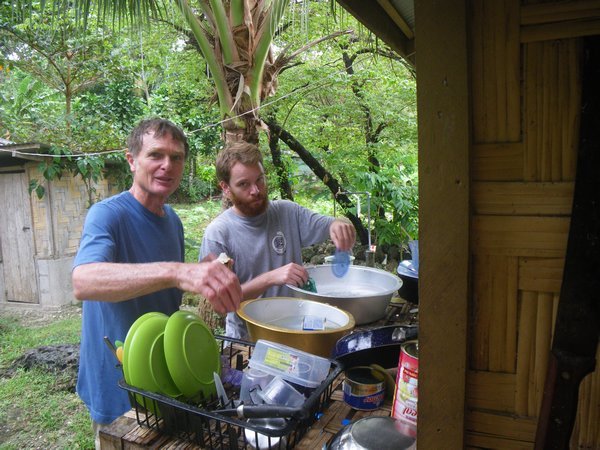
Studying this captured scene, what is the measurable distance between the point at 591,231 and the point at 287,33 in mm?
7050


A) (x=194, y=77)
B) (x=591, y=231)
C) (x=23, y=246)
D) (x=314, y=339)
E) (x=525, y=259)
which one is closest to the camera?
(x=591, y=231)

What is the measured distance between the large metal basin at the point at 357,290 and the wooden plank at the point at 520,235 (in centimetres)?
115

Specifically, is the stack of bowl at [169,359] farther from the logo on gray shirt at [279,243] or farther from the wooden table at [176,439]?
the logo on gray shirt at [279,243]

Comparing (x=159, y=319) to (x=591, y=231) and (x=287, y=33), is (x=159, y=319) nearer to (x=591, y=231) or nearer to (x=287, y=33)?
(x=591, y=231)

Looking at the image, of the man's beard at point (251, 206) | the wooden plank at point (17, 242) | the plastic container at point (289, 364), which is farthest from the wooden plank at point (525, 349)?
the wooden plank at point (17, 242)

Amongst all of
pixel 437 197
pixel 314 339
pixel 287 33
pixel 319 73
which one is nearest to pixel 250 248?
pixel 314 339

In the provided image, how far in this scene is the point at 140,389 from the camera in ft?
3.39

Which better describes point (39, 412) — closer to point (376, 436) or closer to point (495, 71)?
point (376, 436)

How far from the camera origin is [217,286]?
1.17 metres

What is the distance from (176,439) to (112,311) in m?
0.98

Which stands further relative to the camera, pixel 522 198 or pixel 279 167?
pixel 279 167

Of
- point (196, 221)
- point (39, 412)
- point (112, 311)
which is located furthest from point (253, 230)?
point (196, 221)

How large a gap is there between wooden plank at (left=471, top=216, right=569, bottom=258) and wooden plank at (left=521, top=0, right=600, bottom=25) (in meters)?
0.31

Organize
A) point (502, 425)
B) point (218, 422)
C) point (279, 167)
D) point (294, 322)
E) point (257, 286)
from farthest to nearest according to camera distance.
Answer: point (279, 167) < point (257, 286) < point (294, 322) < point (218, 422) < point (502, 425)
